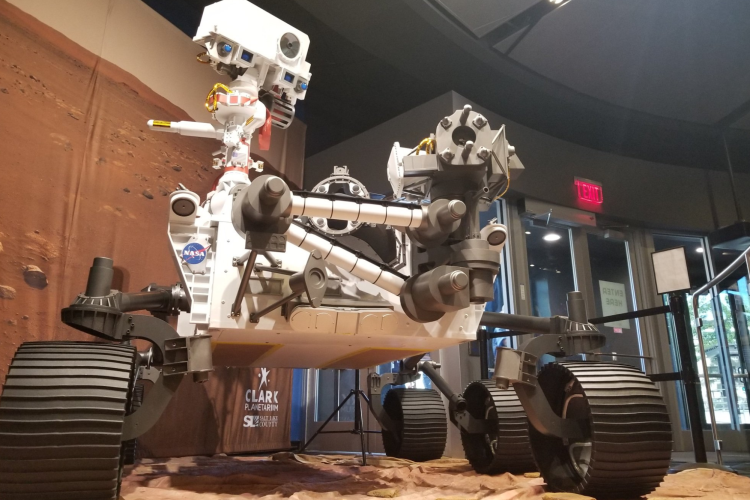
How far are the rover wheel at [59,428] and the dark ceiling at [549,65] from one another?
12.6 feet

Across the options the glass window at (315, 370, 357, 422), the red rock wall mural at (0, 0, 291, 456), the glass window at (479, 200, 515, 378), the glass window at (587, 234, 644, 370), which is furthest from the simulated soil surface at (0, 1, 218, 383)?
the glass window at (587, 234, 644, 370)

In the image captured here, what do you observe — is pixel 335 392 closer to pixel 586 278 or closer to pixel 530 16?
pixel 586 278

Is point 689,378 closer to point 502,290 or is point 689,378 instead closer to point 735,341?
point 735,341

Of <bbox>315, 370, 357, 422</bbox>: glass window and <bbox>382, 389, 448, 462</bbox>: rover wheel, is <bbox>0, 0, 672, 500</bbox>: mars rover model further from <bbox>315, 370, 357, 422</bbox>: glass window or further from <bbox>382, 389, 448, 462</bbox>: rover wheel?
<bbox>315, 370, 357, 422</bbox>: glass window

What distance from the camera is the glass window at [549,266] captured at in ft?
18.8

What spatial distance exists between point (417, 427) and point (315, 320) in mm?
1694

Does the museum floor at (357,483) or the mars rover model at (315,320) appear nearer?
the mars rover model at (315,320)

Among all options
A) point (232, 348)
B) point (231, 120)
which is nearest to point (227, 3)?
point (231, 120)

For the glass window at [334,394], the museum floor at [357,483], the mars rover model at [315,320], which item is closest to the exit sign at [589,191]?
the glass window at [334,394]

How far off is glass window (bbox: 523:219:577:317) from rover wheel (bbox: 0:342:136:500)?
4673 millimetres

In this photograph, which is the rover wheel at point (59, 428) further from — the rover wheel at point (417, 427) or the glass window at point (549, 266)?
the glass window at point (549, 266)

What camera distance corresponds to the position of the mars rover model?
161cm

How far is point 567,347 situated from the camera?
2.28 m

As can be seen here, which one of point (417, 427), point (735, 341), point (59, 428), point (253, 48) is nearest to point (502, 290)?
point (735, 341)
